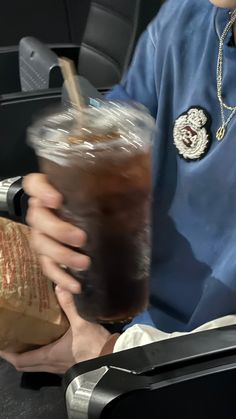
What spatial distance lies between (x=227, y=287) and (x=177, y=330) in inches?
5.6

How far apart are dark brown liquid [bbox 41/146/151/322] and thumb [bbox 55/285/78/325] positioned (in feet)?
0.46

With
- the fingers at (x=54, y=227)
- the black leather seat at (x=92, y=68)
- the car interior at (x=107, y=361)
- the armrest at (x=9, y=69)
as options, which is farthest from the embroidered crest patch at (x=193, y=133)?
the armrest at (x=9, y=69)

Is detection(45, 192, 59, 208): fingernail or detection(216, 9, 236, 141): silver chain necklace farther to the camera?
detection(216, 9, 236, 141): silver chain necklace

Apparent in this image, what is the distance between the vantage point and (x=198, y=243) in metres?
0.91

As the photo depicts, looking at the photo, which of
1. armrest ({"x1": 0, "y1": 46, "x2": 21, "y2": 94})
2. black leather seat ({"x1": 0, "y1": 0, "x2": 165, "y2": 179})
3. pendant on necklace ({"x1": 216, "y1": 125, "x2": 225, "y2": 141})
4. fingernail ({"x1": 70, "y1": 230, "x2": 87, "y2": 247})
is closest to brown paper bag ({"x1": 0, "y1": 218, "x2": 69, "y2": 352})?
fingernail ({"x1": 70, "y1": 230, "x2": 87, "y2": 247})

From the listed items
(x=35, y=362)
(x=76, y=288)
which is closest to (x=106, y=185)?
(x=76, y=288)

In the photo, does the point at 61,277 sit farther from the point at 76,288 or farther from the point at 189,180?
the point at 189,180

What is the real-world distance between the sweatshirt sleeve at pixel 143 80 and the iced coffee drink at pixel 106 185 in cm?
23

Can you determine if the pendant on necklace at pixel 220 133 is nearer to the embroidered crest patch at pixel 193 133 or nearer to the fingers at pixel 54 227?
the embroidered crest patch at pixel 193 133

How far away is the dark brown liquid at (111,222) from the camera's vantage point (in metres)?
0.67

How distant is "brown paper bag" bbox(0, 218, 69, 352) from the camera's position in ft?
3.01

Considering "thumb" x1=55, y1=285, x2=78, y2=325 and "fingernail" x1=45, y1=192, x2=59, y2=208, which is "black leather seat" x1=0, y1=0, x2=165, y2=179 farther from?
"fingernail" x1=45, y1=192, x2=59, y2=208

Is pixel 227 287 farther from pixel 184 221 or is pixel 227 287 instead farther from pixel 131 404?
pixel 131 404

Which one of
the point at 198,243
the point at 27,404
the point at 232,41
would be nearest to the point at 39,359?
the point at 27,404
